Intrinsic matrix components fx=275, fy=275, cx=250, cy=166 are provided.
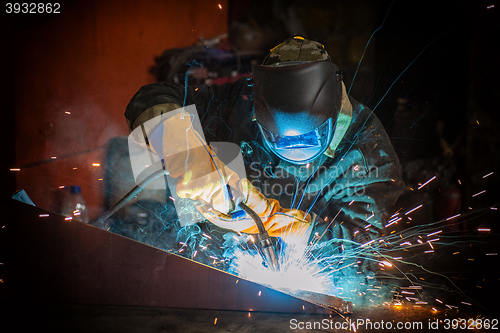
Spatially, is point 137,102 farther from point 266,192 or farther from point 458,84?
point 458,84

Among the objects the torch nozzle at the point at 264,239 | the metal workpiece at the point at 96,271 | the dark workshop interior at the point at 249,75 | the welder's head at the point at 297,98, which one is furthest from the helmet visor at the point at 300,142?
the dark workshop interior at the point at 249,75

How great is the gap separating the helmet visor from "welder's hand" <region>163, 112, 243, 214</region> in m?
0.28

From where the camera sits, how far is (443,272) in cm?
222

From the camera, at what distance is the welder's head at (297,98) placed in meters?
1.35

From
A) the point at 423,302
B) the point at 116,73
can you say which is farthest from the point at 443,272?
the point at 116,73

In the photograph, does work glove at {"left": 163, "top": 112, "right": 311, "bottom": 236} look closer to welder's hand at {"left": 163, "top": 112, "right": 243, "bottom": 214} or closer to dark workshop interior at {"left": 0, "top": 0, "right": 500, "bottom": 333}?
welder's hand at {"left": 163, "top": 112, "right": 243, "bottom": 214}

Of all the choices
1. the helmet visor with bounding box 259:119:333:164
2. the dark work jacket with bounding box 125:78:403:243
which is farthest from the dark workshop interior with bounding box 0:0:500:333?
the helmet visor with bounding box 259:119:333:164

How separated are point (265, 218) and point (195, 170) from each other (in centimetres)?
52

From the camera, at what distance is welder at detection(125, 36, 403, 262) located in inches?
53.6

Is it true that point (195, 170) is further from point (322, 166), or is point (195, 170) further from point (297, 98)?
point (322, 166)

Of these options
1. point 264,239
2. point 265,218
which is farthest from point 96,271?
point 265,218

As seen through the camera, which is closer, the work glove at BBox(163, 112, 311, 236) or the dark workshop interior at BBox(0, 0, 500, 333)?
the work glove at BBox(163, 112, 311, 236)

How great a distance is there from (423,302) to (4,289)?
188 cm

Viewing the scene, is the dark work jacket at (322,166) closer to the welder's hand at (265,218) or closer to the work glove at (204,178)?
the welder's hand at (265,218)
